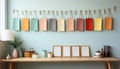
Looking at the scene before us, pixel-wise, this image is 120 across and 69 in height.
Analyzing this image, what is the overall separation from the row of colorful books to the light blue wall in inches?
3.8

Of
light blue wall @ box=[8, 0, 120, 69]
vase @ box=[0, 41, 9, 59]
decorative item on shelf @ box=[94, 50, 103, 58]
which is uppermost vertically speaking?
light blue wall @ box=[8, 0, 120, 69]

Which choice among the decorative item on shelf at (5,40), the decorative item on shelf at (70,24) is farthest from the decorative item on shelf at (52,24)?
the decorative item on shelf at (5,40)

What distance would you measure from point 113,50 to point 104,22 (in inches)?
23.6

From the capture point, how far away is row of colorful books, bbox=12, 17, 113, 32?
4023 mm

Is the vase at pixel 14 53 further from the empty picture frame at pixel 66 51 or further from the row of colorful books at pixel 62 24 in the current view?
the empty picture frame at pixel 66 51

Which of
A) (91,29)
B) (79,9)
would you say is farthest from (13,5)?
(91,29)

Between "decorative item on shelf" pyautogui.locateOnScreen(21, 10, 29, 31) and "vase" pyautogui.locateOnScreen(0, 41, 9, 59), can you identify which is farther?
"decorative item on shelf" pyautogui.locateOnScreen(21, 10, 29, 31)

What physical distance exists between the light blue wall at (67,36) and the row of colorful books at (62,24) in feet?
0.32

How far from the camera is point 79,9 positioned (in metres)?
4.08

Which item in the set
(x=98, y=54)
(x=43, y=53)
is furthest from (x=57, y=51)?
(x=98, y=54)

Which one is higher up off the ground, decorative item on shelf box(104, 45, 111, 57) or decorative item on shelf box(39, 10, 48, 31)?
decorative item on shelf box(39, 10, 48, 31)

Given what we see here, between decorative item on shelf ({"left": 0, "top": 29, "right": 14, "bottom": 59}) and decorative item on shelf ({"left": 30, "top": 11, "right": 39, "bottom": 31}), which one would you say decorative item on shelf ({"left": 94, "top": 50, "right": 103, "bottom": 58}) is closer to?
decorative item on shelf ({"left": 30, "top": 11, "right": 39, "bottom": 31})

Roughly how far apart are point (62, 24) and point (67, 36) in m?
0.27

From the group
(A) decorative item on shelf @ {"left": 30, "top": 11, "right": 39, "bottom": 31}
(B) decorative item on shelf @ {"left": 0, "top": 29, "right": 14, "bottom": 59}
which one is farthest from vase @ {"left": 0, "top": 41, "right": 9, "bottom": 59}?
(A) decorative item on shelf @ {"left": 30, "top": 11, "right": 39, "bottom": 31}
